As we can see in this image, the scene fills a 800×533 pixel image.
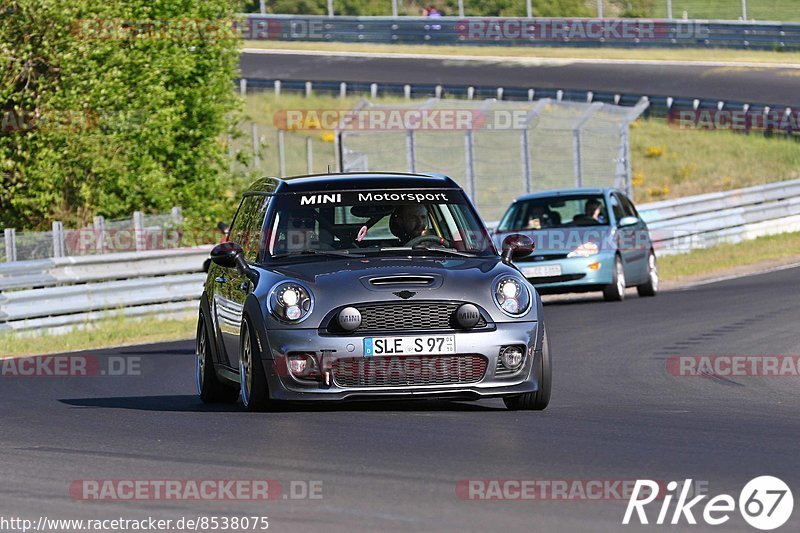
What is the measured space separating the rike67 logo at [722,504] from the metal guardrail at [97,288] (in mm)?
13917

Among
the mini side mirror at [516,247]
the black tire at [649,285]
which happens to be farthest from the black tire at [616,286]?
the mini side mirror at [516,247]

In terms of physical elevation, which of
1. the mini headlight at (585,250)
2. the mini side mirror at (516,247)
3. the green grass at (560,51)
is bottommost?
the green grass at (560,51)

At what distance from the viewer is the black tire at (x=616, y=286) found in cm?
2238

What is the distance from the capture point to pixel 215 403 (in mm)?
11617

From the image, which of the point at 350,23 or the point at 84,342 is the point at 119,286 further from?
the point at 350,23

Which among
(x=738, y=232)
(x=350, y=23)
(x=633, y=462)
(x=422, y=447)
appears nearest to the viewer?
(x=633, y=462)

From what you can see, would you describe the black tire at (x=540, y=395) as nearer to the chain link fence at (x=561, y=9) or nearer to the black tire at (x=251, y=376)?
the black tire at (x=251, y=376)

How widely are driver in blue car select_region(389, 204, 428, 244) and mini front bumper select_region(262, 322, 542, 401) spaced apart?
1.18m

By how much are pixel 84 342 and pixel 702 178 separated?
1005 inches

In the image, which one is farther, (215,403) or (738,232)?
(738,232)

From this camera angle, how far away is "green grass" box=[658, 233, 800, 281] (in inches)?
1112

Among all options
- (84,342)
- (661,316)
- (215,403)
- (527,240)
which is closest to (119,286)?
(84,342)

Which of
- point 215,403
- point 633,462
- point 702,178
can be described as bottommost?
point 702,178

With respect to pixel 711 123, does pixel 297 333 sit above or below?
above
